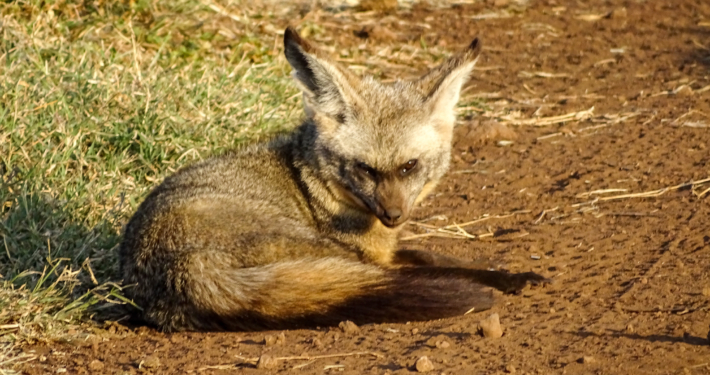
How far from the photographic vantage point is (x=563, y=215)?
19.0ft

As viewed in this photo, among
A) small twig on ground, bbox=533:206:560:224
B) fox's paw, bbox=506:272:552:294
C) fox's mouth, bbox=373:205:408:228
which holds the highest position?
fox's mouth, bbox=373:205:408:228

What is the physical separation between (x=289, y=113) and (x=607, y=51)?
379 cm

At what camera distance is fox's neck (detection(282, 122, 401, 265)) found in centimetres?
502

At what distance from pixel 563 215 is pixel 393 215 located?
5.18 feet

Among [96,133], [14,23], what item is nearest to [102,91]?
[96,133]

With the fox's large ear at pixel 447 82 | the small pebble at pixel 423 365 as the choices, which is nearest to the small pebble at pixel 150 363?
the small pebble at pixel 423 365

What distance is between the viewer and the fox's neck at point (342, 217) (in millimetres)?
5023

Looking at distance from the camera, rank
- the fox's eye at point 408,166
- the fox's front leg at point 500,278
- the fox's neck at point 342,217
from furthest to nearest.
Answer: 1. the fox's neck at point 342,217
2. the fox's eye at point 408,166
3. the fox's front leg at point 500,278

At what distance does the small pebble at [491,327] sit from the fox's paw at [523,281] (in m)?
0.76

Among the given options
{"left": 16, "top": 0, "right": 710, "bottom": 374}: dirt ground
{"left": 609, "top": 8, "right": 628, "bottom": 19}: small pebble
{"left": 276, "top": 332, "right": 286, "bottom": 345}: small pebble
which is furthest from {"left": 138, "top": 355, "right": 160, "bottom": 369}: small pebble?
{"left": 609, "top": 8, "right": 628, "bottom": 19}: small pebble

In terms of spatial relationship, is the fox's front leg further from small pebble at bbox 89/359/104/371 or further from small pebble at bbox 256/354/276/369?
small pebble at bbox 89/359/104/371

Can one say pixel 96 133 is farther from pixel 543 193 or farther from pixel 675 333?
pixel 675 333

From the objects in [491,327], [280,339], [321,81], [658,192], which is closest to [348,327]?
[280,339]

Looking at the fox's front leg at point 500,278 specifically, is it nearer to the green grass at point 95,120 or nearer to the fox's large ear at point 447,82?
the fox's large ear at point 447,82
